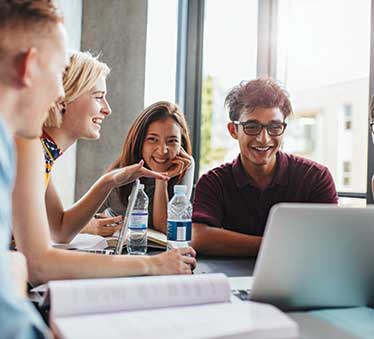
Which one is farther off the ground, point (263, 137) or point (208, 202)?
point (263, 137)

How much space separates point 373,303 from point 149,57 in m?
2.88

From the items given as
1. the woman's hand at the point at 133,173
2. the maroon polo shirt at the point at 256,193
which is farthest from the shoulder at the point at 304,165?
the woman's hand at the point at 133,173

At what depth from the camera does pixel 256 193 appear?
1627mm

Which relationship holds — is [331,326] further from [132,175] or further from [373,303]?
[132,175]

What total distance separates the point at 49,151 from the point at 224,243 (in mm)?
629

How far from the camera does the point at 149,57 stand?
3393 mm

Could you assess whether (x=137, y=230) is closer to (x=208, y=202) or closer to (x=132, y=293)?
(x=208, y=202)

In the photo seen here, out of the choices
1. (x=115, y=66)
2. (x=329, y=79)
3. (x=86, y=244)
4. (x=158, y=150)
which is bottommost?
(x=86, y=244)

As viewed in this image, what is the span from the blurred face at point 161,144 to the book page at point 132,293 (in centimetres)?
141

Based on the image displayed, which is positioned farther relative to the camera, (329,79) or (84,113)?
(329,79)

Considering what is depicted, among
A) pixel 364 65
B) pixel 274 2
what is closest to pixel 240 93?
pixel 364 65

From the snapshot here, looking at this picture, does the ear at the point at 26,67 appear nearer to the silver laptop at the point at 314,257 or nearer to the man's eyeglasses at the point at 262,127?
the silver laptop at the point at 314,257

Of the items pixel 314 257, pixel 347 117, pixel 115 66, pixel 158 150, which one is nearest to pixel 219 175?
pixel 158 150

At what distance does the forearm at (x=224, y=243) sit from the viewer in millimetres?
1355
